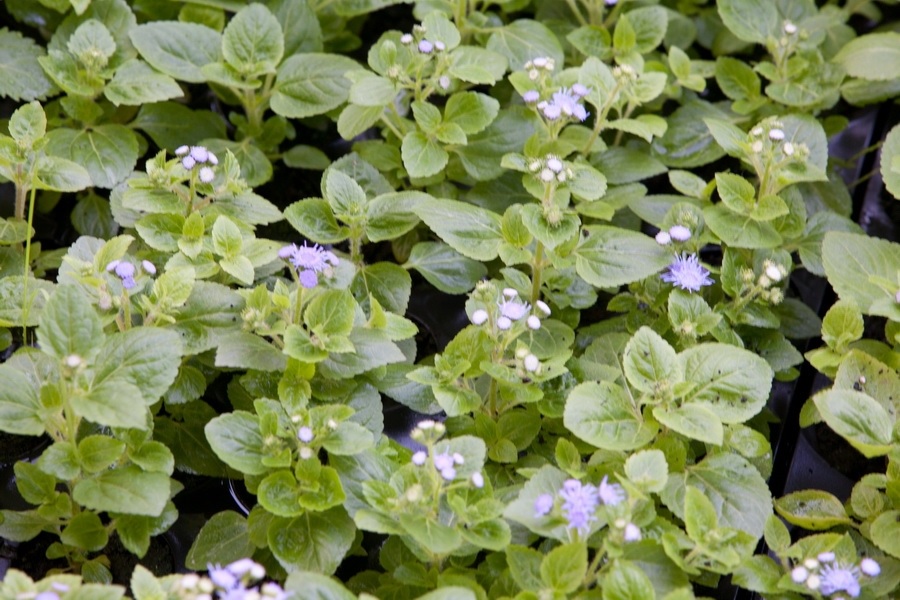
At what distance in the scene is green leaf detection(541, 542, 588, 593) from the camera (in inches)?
56.7

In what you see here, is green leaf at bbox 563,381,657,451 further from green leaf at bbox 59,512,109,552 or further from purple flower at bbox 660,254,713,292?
green leaf at bbox 59,512,109,552

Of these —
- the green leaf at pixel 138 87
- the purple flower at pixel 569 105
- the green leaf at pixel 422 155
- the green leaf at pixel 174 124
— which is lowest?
the green leaf at pixel 174 124

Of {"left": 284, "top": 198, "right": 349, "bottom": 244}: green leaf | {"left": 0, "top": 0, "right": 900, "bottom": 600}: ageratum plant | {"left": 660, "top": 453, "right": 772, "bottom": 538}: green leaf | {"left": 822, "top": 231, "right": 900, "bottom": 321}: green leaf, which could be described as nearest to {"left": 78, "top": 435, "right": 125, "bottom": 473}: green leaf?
{"left": 0, "top": 0, "right": 900, "bottom": 600}: ageratum plant

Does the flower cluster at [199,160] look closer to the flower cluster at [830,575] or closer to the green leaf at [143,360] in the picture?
the green leaf at [143,360]

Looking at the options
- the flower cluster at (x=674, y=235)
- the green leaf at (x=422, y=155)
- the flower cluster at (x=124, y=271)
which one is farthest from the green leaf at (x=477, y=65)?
the flower cluster at (x=124, y=271)

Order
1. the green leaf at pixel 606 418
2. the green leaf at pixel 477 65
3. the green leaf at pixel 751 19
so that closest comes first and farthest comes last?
the green leaf at pixel 606 418
the green leaf at pixel 477 65
the green leaf at pixel 751 19

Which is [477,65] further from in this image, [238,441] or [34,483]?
[34,483]

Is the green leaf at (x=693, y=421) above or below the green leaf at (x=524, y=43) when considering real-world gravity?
below

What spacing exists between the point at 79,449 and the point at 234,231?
19.2 inches

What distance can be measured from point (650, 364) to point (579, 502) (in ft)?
1.09

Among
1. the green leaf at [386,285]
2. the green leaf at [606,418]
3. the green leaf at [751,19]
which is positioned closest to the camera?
the green leaf at [606,418]

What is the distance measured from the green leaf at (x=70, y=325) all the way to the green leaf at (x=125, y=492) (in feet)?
0.70

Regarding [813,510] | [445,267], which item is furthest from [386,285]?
[813,510]

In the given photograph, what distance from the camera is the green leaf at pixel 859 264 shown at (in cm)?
194
